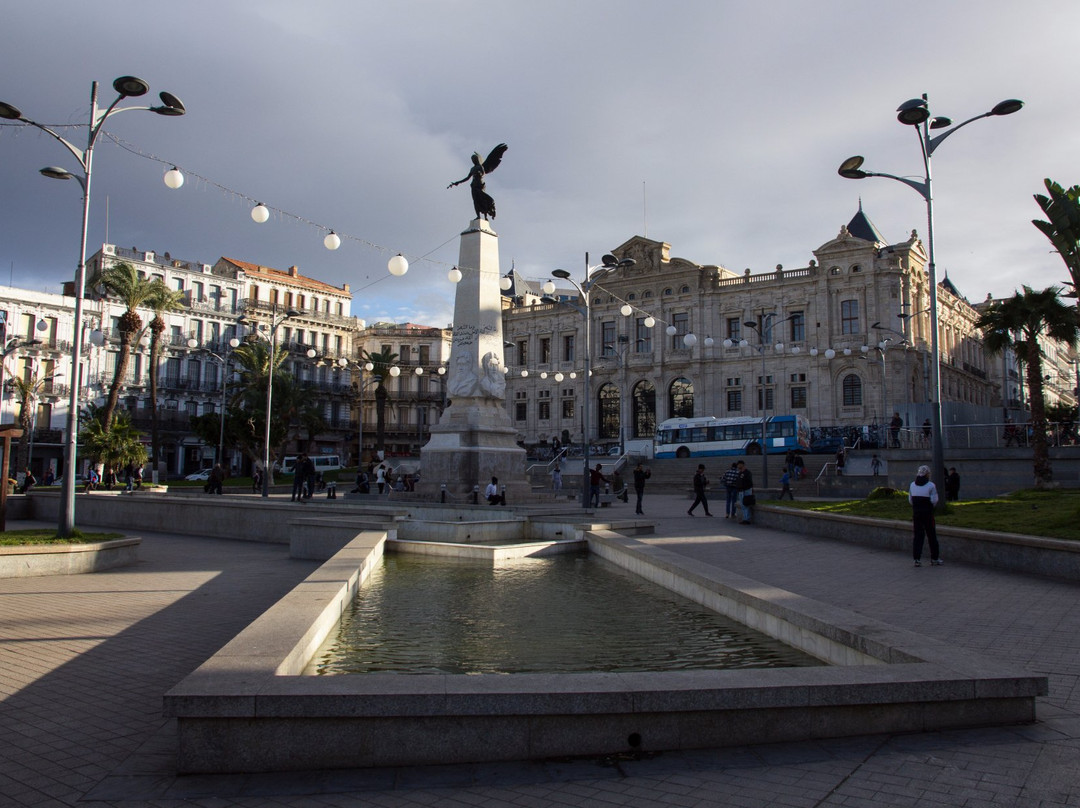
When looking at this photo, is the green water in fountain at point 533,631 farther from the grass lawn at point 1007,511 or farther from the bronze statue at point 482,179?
the bronze statue at point 482,179

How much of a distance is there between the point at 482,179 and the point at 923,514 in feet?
56.9

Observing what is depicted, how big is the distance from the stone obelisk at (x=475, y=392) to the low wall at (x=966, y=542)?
9.19 m

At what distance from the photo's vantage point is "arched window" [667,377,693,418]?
59344mm

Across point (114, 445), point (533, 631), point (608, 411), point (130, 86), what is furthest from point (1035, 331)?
point (608, 411)

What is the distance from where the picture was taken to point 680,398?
197 ft

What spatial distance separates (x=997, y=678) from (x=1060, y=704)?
2.70 feet

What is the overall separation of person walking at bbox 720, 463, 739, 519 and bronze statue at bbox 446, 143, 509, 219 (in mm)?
10797

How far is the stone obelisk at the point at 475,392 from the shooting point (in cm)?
2350

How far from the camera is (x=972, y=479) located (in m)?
26.0

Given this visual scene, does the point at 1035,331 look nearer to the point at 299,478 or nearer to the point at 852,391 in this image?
the point at 299,478

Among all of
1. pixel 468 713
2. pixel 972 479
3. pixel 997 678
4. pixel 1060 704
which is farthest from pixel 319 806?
pixel 972 479

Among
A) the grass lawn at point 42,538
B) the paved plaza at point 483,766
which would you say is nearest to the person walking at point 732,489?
the paved plaza at point 483,766

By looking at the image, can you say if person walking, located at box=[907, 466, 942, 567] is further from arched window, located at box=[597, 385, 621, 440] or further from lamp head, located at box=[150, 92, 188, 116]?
arched window, located at box=[597, 385, 621, 440]

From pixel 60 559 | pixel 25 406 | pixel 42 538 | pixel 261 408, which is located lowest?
pixel 60 559
